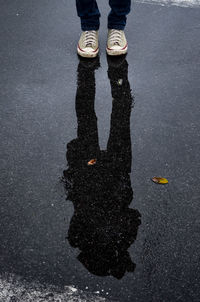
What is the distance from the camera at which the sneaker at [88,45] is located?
327cm

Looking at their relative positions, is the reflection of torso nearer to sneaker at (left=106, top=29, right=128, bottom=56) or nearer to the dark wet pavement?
the dark wet pavement

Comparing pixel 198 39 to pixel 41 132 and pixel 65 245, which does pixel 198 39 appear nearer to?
pixel 41 132

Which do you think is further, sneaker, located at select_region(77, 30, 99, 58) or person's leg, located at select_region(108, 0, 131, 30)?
sneaker, located at select_region(77, 30, 99, 58)

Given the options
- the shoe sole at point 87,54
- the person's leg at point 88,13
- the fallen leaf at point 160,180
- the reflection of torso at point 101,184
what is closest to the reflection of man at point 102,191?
the reflection of torso at point 101,184

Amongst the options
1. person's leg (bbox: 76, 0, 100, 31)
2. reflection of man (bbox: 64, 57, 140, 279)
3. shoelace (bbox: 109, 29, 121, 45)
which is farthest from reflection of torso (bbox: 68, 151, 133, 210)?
person's leg (bbox: 76, 0, 100, 31)

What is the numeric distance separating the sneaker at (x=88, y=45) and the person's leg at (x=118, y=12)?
229mm

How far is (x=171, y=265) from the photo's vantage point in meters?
1.76

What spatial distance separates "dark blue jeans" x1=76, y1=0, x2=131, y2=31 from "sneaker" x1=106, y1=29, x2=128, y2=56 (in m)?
0.06

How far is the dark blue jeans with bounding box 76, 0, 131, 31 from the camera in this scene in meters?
3.11

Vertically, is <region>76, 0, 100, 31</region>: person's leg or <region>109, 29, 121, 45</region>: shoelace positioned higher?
<region>76, 0, 100, 31</region>: person's leg

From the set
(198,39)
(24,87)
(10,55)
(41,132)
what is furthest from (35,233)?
(198,39)

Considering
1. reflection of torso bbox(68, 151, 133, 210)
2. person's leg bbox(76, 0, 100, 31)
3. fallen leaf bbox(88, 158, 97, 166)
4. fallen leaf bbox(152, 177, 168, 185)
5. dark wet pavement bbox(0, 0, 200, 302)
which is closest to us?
dark wet pavement bbox(0, 0, 200, 302)

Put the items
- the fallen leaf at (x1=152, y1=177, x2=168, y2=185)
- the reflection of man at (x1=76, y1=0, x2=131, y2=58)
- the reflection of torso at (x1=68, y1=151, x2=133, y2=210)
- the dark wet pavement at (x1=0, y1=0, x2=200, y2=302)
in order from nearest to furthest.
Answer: the dark wet pavement at (x1=0, y1=0, x2=200, y2=302) < the reflection of torso at (x1=68, y1=151, x2=133, y2=210) < the fallen leaf at (x1=152, y1=177, x2=168, y2=185) < the reflection of man at (x1=76, y1=0, x2=131, y2=58)

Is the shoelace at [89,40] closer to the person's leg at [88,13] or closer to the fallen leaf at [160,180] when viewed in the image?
the person's leg at [88,13]
